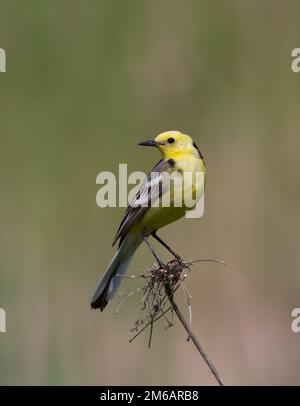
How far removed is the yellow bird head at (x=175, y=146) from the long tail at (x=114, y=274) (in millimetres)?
382

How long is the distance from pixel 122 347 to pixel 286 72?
5.71 ft

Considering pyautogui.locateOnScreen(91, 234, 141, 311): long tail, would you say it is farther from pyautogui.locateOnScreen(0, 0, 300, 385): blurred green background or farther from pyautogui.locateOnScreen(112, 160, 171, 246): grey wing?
pyautogui.locateOnScreen(0, 0, 300, 385): blurred green background

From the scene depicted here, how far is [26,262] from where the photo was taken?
4.21 metres

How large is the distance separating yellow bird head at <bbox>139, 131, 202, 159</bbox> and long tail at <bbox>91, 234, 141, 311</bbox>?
1.25 feet

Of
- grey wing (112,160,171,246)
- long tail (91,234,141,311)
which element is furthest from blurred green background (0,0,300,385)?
grey wing (112,160,171,246)

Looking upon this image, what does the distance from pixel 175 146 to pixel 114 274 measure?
592 mm

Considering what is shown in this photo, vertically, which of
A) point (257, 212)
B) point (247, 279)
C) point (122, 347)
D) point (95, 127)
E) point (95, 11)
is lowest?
point (122, 347)

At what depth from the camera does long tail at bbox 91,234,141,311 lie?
324 centimetres

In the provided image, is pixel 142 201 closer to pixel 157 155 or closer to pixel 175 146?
pixel 175 146

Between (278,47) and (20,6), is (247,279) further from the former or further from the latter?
(20,6)

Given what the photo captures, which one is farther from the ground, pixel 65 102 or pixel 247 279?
pixel 65 102

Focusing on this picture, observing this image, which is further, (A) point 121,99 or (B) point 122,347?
(A) point 121,99

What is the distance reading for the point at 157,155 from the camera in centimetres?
463

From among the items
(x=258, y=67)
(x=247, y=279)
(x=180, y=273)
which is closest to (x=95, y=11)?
(x=258, y=67)
